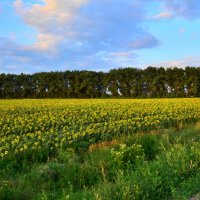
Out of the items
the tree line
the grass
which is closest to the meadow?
the grass

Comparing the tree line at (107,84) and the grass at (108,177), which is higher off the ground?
the tree line at (107,84)

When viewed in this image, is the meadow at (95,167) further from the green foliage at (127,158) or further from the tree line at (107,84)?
the tree line at (107,84)

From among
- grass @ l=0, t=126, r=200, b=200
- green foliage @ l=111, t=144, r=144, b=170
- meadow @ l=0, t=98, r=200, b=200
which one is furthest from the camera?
green foliage @ l=111, t=144, r=144, b=170

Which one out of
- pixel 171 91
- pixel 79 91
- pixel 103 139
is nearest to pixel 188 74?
pixel 171 91

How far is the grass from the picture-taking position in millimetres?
7207

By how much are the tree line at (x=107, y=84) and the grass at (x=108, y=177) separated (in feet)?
189

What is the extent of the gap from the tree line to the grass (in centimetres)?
5752

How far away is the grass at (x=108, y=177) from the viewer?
7207 millimetres

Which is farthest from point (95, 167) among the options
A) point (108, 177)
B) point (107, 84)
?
point (107, 84)

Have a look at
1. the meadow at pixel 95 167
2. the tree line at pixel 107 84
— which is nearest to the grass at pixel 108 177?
the meadow at pixel 95 167

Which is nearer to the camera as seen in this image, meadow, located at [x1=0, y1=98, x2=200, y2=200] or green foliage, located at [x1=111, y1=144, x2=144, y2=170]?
meadow, located at [x1=0, y1=98, x2=200, y2=200]

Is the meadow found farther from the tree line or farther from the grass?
the tree line

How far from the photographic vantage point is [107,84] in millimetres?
75000

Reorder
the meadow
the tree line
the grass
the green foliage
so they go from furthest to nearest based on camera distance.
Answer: the tree line, the green foliage, the meadow, the grass
